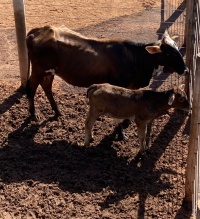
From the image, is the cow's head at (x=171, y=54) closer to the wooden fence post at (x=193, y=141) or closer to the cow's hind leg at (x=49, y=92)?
the cow's hind leg at (x=49, y=92)

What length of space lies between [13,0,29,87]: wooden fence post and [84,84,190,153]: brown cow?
287 cm

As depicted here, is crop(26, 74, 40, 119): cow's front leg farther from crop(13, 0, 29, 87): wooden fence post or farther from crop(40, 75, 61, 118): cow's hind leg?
crop(13, 0, 29, 87): wooden fence post

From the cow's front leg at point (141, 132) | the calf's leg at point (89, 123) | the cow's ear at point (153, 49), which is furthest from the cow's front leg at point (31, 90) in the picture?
the cow's front leg at point (141, 132)

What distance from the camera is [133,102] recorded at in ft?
27.5

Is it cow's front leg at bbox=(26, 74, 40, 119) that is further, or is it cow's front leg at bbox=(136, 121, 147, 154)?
cow's front leg at bbox=(26, 74, 40, 119)

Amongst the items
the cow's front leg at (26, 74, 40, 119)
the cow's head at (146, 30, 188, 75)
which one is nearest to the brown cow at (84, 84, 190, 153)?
the cow's head at (146, 30, 188, 75)

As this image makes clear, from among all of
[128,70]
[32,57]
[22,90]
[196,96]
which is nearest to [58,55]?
[32,57]

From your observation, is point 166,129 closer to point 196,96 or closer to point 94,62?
point 94,62

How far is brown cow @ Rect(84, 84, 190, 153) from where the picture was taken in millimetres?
8359

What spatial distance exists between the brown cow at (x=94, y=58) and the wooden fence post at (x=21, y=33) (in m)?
1.18

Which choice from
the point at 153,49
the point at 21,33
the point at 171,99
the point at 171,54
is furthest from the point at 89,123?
the point at 21,33

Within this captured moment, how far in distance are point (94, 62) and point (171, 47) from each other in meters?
1.44

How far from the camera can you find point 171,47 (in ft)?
29.7

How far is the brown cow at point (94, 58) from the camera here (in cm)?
917
